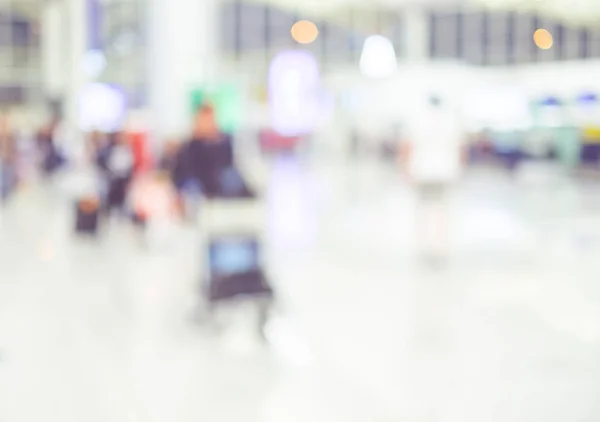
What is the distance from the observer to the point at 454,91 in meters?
28.5

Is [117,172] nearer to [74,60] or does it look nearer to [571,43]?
[571,43]

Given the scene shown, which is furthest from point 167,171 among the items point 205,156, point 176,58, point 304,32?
point 304,32

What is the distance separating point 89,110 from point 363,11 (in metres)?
16.1

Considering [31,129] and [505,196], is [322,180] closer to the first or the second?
[505,196]

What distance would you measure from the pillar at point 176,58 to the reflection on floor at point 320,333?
298 cm

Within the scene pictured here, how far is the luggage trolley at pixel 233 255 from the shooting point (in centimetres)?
604

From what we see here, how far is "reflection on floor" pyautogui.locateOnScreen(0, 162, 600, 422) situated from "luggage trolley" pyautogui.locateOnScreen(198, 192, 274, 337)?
0.27 meters

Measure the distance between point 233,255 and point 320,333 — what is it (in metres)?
0.75

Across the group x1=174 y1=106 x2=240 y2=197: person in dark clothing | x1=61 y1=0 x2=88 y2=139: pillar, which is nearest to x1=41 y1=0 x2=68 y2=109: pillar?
x1=61 y1=0 x2=88 y2=139: pillar

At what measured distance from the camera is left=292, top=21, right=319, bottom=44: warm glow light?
37.8 m

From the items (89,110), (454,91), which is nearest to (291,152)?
(454,91)

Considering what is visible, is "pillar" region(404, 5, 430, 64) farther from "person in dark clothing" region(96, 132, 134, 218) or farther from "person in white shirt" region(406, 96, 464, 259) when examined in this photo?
"person in white shirt" region(406, 96, 464, 259)

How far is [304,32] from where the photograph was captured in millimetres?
37844

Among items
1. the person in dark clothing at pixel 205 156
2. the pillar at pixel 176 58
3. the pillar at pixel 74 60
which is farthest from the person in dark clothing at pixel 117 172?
the pillar at pixel 74 60
